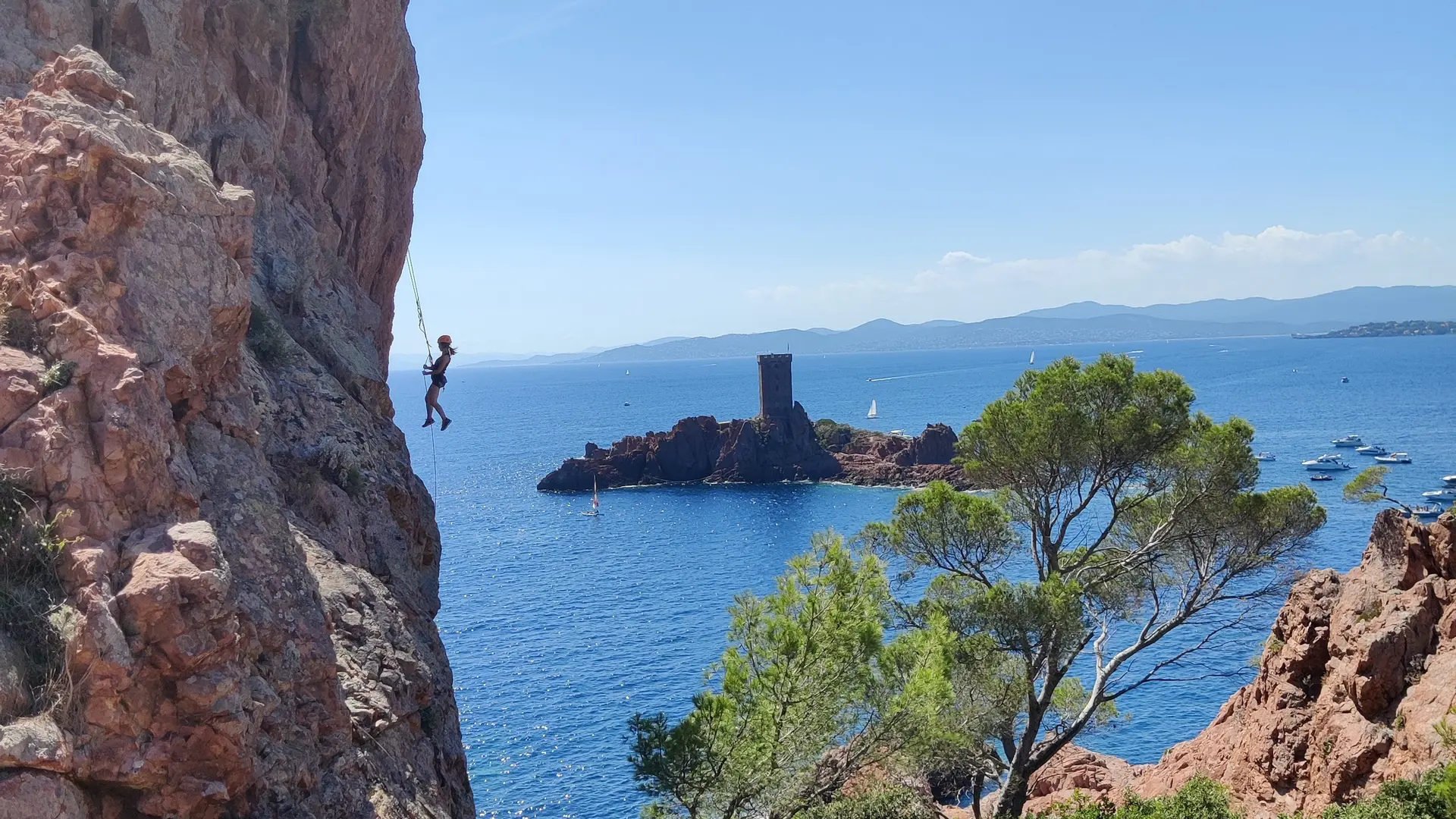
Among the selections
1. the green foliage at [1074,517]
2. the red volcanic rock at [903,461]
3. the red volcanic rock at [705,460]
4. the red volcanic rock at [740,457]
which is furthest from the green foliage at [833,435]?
the green foliage at [1074,517]

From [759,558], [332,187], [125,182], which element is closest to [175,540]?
[125,182]

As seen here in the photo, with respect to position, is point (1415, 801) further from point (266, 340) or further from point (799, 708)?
point (266, 340)

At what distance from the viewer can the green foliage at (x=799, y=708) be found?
13375 millimetres

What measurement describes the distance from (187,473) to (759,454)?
8489 cm

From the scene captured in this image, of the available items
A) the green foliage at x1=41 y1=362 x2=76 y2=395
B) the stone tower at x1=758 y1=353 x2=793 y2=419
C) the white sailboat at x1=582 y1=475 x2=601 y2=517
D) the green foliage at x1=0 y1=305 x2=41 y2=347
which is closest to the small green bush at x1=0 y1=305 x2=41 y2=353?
the green foliage at x1=0 y1=305 x2=41 y2=347

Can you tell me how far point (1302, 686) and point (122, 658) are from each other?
16057 mm

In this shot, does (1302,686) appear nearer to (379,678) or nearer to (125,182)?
(379,678)

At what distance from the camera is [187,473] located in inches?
328

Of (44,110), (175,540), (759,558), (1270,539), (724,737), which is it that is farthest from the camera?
(759,558)

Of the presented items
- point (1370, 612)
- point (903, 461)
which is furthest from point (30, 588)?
point (903, 461)

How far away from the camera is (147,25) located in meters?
12.6

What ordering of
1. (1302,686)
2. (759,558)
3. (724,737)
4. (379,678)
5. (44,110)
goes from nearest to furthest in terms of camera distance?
(44,110)
(379,678)
(724,737)
(1302,686)
(759,558)

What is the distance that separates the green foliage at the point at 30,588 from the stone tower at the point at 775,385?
8753cm

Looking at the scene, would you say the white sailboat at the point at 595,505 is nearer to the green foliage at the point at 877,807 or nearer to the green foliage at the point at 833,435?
the green foliage at the point at 833,435
